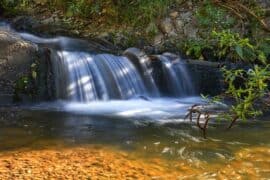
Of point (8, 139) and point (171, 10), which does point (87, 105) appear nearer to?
point (8, 139)

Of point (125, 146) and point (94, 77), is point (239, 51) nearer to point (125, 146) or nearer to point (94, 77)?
point (125, 146)

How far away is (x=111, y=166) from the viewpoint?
12.3ft

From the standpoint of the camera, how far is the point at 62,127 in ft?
17.7

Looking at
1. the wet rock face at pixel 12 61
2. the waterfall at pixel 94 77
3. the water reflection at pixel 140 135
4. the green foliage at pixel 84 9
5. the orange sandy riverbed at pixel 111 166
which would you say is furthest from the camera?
the green foliage at pixel 84 9

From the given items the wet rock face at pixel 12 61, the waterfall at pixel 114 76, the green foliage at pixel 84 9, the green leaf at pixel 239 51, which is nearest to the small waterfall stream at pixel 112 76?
the waterfall at pixel 114 76

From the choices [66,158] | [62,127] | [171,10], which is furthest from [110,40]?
[66,158]

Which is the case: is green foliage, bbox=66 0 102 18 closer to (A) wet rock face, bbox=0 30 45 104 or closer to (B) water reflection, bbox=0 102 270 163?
(A) wet rock face, bbox=0 30 45 104

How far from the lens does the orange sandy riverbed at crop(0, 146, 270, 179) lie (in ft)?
11.6

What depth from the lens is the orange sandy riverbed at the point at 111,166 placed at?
3533 mm

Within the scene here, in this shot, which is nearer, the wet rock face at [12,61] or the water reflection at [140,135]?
the water reflection at [140,135]

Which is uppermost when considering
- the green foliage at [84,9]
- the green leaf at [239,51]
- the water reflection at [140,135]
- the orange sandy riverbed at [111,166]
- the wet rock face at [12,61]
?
the green foliage at [84,9]

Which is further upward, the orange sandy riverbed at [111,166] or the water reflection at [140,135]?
the water reflection at [140,135]

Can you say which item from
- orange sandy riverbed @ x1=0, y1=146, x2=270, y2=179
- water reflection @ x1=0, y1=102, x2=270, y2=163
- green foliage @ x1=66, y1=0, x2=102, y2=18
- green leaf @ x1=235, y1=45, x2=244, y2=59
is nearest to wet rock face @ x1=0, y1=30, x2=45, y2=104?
water reflection @ x1=0, y1=102, x2=270, y2=163

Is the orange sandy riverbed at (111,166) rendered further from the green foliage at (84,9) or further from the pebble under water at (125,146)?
the green foliage at (84,9)
